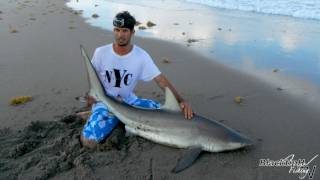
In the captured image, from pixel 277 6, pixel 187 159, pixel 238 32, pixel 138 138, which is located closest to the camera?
pixel 187 159

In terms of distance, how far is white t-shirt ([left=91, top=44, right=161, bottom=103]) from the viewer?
4.71 meters

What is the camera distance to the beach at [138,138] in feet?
13.4

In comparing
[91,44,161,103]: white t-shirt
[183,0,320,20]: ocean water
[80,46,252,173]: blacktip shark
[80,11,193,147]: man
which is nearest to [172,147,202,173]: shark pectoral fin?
[80,46,252,173]: blacktip shark

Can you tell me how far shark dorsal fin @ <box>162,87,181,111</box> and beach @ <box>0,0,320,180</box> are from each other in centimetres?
48

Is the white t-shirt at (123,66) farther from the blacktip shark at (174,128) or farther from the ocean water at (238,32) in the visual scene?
the ocean water at (238,32)

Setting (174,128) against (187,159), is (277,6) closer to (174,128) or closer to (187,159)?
(174,128)

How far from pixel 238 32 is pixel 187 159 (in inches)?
304

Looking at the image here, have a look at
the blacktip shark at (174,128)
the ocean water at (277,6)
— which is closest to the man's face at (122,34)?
the blacktip shark at (174,128)

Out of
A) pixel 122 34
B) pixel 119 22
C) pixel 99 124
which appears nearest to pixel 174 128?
pixel 99 124

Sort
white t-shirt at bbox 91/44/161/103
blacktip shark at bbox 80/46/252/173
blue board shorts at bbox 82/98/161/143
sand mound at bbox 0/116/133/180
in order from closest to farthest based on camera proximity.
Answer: sand mound at bbox 0/116/133/180
blacktip shark at bbox 80/46/252/173
blue board shorts at bbox 82/98/161/143
white t-shirt at bbox 91/44/161/103

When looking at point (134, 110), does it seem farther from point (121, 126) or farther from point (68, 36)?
point (68, 36)

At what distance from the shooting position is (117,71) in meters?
4.76

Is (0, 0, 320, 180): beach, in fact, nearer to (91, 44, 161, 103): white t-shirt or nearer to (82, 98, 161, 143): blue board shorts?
(82, 98, 161, 143): blue board shorts

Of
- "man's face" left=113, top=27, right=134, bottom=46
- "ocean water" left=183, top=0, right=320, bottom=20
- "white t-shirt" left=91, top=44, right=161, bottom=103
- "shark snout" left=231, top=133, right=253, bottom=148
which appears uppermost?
"man's face" left=113, top=27, right=134, bottom=46
